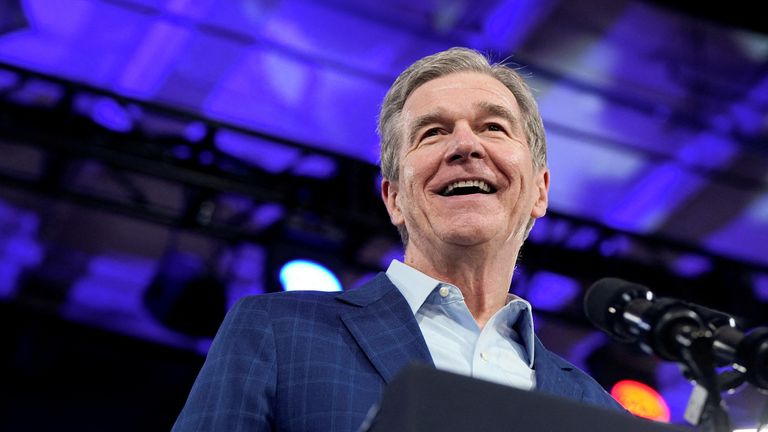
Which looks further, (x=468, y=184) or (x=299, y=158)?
(x=299, y=158)

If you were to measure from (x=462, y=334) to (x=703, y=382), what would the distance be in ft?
1.62

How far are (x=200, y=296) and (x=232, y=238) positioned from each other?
540 millimetres

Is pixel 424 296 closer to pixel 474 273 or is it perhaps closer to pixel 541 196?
pixel 474 273

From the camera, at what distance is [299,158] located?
544 cm

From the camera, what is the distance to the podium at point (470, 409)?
74 cm

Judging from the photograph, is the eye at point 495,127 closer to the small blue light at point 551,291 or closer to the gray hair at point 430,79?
the gray hair at point 430,79

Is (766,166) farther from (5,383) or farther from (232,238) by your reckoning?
(5,383)

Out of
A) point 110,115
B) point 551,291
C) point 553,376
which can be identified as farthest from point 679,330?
point 551,291

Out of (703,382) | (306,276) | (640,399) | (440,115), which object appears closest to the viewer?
(703,382)

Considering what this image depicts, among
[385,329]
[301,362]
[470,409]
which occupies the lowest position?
[470,409]

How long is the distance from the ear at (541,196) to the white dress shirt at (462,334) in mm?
287

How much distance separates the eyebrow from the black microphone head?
18.0 inches

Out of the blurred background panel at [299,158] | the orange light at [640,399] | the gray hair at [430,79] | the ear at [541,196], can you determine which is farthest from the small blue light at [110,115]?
the orange light at [640,399]

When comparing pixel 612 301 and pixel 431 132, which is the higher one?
pixel 431 132
